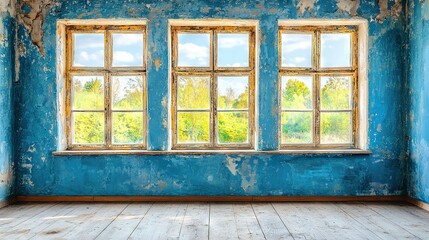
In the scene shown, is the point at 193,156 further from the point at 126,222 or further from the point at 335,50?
the point at 335,50

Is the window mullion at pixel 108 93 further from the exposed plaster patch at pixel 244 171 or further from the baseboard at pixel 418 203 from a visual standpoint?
the baseboard at pixel 418 203

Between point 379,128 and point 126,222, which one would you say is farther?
point 379,128

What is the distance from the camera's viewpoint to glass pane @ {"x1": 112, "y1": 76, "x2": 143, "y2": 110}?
201 inches

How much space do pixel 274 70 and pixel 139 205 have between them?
2.13 meters

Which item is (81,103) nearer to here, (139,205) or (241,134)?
(139,205)

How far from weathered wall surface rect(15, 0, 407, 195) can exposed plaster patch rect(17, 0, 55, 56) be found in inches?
0.4

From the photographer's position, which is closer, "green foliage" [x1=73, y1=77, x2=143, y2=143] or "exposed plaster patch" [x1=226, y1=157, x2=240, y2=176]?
"exposed plaster patch" [x1=226, y1=157, x2=240, y2=176]

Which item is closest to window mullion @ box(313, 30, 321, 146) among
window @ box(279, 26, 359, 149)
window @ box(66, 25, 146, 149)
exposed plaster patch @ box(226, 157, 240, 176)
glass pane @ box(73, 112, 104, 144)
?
window @ box(279, 26, 359, 149)

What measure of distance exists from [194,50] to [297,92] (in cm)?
132

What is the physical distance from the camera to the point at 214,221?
393 cm

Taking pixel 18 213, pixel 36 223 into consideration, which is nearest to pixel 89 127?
pixel 18 213

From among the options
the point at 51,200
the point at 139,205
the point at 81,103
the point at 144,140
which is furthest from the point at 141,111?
the point at 51,200


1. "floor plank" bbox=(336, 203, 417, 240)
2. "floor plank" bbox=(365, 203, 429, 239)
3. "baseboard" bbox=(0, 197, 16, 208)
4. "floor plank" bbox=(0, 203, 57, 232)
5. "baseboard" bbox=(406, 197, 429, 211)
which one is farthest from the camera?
"baseboard" bbox=(0, 197, 16, 208)

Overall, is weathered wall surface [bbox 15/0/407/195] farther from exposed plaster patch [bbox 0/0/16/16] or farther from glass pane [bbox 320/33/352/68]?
glass pane [bbox 320/33/352/68]
